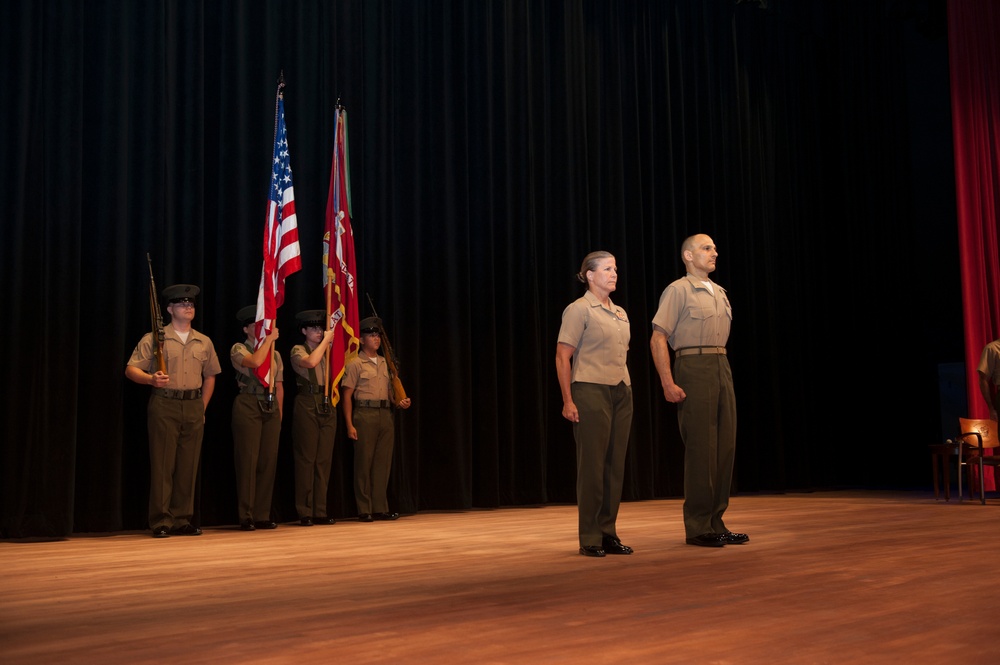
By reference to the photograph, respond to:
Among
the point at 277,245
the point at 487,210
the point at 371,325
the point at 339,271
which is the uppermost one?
the point at 487,210

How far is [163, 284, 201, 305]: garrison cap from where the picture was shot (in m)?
5.99

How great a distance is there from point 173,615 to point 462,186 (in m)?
5.60

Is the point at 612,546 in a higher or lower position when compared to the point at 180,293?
lower

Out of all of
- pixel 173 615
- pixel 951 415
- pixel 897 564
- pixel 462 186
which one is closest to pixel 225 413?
pixel 462 186

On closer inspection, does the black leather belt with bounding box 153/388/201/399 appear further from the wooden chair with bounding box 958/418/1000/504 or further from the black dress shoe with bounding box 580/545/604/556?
the wooden chair with bounding box 958/418/1000/504

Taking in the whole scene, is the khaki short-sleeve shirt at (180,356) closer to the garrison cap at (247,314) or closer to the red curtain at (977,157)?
the garrison cap at (247,314)

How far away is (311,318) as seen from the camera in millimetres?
6605

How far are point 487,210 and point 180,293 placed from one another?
9.67 ft

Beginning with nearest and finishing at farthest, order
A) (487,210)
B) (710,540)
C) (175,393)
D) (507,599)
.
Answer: (507,599) < (710,540) < (175,393) < (487,210)

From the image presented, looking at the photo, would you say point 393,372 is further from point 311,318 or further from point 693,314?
point 693,314

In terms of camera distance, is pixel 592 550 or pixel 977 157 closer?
pixel 592 550

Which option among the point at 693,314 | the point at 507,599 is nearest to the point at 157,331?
the point at 693,314

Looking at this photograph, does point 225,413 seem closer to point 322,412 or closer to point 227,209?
point 322,412

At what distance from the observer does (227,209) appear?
22.3ft
